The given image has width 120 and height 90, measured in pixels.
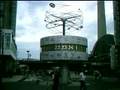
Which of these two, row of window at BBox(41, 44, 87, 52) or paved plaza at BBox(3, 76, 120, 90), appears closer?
paved plaza at BBox(3, 76, 120, 90)

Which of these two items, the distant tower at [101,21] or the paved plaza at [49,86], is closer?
the paved plaza at [49,86]

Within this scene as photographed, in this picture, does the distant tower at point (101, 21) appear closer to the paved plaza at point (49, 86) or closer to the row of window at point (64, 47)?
the row of window at point (64, 47)

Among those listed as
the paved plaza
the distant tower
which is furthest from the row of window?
the paved plaza

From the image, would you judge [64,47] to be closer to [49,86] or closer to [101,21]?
[101,21]


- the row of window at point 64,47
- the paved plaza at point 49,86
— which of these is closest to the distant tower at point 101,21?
the row of window at point 64,47

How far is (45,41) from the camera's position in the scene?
102125 mm

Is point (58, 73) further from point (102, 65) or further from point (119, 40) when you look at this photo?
point (102, 65)

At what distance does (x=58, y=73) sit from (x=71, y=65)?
202 feet

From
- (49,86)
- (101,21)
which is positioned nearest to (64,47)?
(101,21)

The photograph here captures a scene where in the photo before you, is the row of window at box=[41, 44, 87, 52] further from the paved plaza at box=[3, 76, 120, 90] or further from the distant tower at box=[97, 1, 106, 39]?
the paved plaza at box=[3, 76, 120, 90]

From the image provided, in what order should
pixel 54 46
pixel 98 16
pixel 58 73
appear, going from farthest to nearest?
pixel 98 16 → pixel 54 46 → pixel 58 73

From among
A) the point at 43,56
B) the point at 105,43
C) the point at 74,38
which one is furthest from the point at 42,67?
the point at 105,43

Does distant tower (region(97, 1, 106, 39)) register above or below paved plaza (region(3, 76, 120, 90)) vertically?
above

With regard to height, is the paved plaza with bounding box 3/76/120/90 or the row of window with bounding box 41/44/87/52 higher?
the row of window with bounding box 41/44/87/52
